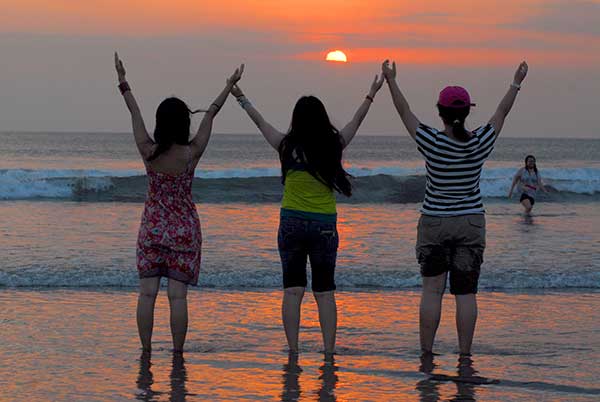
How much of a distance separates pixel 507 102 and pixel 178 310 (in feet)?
8.47

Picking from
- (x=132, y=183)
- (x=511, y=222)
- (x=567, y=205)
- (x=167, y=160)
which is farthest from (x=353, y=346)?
(x=132, y=183)

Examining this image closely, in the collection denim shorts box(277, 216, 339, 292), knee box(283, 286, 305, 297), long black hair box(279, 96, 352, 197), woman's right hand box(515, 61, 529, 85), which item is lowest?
knee box(283, 286, 305, 297)

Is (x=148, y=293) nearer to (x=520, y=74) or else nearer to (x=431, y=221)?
(x=431, y=221)

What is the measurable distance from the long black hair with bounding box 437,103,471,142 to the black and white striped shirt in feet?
0.16

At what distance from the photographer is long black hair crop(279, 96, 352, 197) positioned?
6.29 m

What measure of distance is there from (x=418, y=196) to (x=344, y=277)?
18.1 m

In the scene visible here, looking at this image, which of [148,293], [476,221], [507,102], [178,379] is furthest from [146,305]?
[507,102]

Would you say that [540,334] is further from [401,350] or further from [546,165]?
[546,165]

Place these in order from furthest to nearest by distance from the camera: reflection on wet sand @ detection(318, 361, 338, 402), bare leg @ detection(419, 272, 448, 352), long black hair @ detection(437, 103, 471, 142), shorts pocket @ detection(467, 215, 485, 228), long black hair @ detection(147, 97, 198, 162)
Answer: bare leg @ detection(419, 272, 448, 352) < long black hair @ detection(147, 97, 198, 162) < shorts pocket @ detection(467, 215, 485, 228) < long black hair @ detection(437, 103, 471, 142) < reflection on wet sand @ detection(318, 361, 338, 402)

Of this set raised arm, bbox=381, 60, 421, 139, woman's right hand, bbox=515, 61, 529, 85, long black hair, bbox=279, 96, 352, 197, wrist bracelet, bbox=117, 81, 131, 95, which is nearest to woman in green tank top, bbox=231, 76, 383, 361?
long black hair, bbox=279, 96, 352, 197

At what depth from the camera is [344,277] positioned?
10859 mm

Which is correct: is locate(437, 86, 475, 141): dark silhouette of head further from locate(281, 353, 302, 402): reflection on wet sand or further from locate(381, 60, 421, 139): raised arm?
locate(281, 353, 302, 402): reflection on wet sand

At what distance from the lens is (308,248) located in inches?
252

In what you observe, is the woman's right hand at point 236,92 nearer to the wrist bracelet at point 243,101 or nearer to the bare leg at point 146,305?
the wrist bracelet at point 243,101
